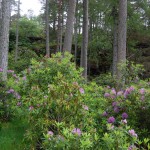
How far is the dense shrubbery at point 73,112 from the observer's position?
2.88m

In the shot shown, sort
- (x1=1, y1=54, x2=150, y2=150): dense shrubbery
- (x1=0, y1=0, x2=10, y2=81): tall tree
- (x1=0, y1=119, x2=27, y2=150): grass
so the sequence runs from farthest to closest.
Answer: (x1=0, y1=0, x2=10, y2=81): tall tree < (x1=0, y1=119, x2=27, y2=150): grass < (x1=1, y1=54, x2=150, y2=150): dense shrubbery

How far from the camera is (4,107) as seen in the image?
21.7 feet

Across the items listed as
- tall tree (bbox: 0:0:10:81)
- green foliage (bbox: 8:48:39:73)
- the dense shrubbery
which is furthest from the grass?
green foliage (bbox: 8:48:39:73)

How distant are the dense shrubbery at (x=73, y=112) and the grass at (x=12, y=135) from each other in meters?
0.28

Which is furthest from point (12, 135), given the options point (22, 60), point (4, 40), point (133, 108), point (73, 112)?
point (22, 60)

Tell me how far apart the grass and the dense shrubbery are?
0.93ft

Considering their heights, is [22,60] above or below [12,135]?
above

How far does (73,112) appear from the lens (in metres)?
3.81

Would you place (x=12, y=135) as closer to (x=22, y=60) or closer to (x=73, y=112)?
(x=73, y=112)

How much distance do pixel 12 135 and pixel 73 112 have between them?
2.46 metres

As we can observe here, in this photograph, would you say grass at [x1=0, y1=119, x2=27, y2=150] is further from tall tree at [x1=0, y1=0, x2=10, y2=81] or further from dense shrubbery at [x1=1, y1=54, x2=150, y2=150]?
tall tree at [x1=0, y1=0, x2=10, y2=81]

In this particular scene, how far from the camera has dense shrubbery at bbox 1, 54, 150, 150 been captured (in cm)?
288

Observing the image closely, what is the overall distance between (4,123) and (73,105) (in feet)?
11.3

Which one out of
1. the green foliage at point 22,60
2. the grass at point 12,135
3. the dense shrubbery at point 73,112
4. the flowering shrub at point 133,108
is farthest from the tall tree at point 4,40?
the green foliage at point 22,60
